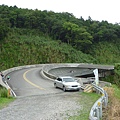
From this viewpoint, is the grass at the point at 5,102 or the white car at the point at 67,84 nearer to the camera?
the grass at the point at 5,102

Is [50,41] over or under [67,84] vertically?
over

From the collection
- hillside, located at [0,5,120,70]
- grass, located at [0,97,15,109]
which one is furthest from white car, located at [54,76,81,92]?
hillside, located at [0,5,120,70]

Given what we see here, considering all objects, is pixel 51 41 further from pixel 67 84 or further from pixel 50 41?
pixel 67 84

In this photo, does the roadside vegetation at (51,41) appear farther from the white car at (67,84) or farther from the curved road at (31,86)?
the white car at (67,84)

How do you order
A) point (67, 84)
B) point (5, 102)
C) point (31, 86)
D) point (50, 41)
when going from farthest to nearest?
point (50, 41), point (31, 86), point (67, 84), point (5, 102)

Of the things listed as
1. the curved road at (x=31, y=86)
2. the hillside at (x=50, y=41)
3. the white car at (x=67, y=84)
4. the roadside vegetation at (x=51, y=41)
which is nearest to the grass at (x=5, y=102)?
the curved road at (x=31, y=86)

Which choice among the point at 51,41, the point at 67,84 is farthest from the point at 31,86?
the point at 51,41

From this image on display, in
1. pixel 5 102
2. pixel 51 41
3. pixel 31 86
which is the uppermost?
pixel 51 41

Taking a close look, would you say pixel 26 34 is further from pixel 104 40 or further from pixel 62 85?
pixel 62 85

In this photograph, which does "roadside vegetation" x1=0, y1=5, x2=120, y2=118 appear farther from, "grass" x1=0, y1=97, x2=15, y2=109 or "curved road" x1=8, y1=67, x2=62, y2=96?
"grass" x1=0, y1=97, x2=15, y2=109

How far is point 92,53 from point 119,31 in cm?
2396

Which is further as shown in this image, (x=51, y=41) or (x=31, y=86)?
(x=51, y=41)

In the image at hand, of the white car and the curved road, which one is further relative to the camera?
the curved road

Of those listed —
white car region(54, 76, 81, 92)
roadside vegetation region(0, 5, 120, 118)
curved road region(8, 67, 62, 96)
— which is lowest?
curved road region(8, 67, 62, 96)
